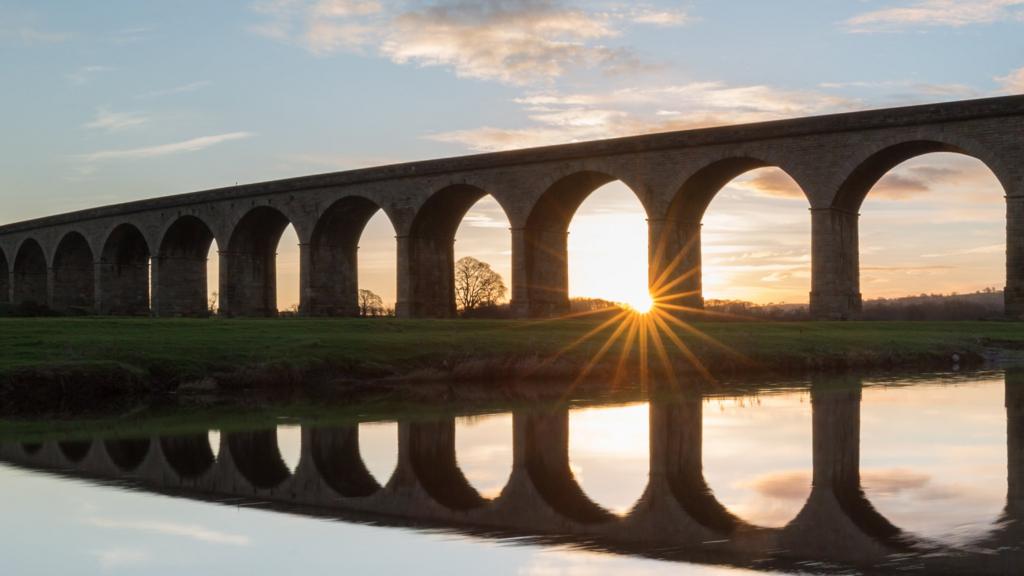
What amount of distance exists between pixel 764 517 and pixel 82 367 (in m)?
16.0

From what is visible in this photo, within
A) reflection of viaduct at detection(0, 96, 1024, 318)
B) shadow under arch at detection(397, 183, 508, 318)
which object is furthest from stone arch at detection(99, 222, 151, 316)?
shadow under arch at detection(397, 183, 508, 318)

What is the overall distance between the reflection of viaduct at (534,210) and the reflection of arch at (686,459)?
63.9ft

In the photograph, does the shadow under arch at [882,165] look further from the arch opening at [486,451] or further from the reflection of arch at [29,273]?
the reflection of arch at [29,273]

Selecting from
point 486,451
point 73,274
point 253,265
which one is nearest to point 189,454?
point 486,451

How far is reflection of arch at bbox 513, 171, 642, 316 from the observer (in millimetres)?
42188

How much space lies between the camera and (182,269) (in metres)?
59.5

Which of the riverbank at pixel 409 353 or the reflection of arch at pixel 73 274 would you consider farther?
the reflection of arch at pixel 73 274

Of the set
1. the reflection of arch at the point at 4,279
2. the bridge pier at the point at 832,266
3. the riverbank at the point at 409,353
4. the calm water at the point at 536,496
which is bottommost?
the calm water at the point at 536,496

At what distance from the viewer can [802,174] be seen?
1425 inches

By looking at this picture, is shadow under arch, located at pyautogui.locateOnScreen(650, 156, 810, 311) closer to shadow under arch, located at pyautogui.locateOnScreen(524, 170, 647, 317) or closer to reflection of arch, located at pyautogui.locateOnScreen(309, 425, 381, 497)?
shadow under arch, located at pyautogui.locateOnScreen(524, 170, 647, 317)

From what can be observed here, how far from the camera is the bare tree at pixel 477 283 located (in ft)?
237

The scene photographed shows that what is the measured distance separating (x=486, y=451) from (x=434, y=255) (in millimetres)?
34714

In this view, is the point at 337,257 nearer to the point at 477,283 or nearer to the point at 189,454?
the point at 477,283

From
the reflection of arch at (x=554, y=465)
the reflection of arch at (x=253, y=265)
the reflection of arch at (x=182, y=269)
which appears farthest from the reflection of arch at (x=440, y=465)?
the reflection of arch at (x=182, y=269)
